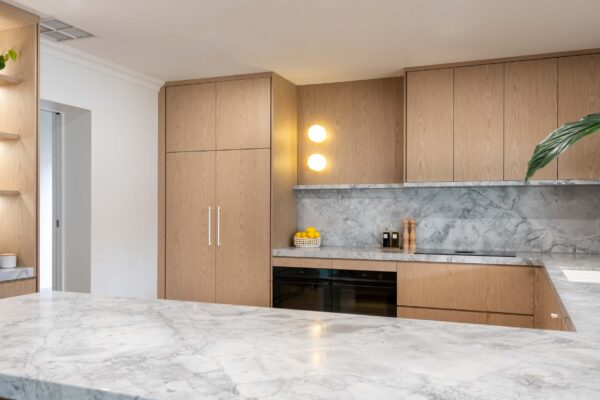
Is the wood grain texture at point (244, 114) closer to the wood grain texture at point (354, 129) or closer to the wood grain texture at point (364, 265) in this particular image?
the wood grain texture at point (354, 129)

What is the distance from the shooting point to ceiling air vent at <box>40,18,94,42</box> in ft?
10.8

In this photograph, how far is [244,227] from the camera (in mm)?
4566

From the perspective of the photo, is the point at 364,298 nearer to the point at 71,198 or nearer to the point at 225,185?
the point at 225,185

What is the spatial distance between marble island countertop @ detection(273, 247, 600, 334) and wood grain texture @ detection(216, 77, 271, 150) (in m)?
Answer: 1.00

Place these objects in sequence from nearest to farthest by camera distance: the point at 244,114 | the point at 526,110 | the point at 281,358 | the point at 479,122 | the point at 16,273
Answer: the point at 281,358
the point at 16,273
the point at 526,110
the point at 479,122
the point at 244,114

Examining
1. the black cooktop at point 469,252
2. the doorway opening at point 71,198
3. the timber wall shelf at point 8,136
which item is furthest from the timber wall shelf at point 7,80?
the black cooktop at point 469,252

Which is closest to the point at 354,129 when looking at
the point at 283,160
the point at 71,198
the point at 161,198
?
the point at 283,160

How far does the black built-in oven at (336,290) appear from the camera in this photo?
4.12 m

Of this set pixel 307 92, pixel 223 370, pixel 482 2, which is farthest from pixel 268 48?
pixel 223 370

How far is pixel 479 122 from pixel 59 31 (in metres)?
3.12

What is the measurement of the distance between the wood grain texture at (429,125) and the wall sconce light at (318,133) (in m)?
0.89

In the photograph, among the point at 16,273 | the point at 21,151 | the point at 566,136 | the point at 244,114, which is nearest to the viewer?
the point at 566,136

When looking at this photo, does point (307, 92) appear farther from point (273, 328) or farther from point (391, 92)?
point (273, 328)

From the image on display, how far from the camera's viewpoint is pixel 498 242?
4371mm
